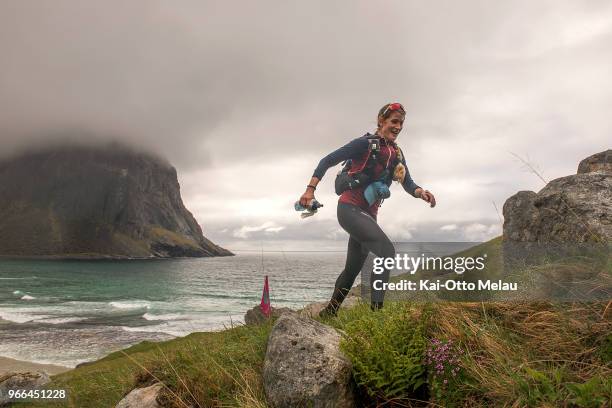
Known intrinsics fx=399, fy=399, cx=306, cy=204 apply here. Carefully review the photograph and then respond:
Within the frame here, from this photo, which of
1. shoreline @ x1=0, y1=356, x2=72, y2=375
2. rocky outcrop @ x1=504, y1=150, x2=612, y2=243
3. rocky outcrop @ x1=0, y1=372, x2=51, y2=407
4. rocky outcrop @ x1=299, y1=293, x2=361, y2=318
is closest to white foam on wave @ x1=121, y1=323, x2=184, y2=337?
shoreline @ x1=0, y1=356, x2=72, y2=375

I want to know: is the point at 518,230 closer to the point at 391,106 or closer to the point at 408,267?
the point at 408,267

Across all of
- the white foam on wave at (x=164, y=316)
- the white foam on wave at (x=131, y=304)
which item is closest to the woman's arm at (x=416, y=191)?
the white foam on wave at (x=164, y=316)

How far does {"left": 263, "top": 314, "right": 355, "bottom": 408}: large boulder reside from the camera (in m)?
4.00

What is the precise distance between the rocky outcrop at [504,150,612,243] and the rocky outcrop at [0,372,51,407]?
18.9 metres

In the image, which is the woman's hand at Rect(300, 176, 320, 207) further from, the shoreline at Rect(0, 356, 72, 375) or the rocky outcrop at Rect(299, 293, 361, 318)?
the shoreline at Rect(0, 356, 72, 375)

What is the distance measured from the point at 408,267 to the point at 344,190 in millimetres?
2103

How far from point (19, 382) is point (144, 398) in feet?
54.7

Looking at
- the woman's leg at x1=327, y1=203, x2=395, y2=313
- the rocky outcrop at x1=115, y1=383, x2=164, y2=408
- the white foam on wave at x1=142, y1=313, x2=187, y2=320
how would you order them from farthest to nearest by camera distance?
the white foam on wave at x1=142, y1=313, x2=187, y2=320, the woman's leg at x1=327, y1=203, x2=395, y2=313, the rocky outcrop at x1=115, y1=383, x2=164, y2=408

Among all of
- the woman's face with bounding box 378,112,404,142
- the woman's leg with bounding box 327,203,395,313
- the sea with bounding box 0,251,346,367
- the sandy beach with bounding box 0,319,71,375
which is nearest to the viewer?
the woman's leg with bounding box 327,203,395,313

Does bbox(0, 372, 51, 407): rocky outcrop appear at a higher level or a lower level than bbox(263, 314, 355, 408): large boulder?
lower

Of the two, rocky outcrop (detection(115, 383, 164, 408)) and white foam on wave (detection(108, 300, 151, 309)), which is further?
white foam on wave (detection(108, 300, 151, 309))

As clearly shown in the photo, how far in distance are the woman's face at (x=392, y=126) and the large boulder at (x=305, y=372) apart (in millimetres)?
3676

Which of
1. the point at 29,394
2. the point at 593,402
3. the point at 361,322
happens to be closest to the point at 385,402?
the point at 361,322

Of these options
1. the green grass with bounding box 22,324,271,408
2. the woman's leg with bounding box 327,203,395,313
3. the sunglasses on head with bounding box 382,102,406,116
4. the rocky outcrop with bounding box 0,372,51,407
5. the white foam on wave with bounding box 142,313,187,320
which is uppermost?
the sunglasses on head with bounding box 382,102,406,116
